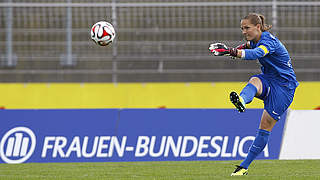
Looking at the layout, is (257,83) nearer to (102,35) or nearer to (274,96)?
(274,96)

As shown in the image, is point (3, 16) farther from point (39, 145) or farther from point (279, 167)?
point (279, 167)

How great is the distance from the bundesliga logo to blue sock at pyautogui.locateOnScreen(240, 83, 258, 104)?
4.28 metres

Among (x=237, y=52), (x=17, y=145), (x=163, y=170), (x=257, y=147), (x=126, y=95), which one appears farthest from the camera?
(x=126, y=95)

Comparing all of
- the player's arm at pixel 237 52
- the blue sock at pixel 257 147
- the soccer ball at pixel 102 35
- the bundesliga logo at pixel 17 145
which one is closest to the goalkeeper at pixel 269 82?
the blue sock at pixel 257 147

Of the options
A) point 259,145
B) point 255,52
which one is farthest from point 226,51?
point 259,145

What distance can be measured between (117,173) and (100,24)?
236cm

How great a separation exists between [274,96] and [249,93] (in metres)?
0.62

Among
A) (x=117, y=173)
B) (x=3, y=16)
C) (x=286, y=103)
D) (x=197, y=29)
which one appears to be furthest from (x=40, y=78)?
(x=286, y=103)

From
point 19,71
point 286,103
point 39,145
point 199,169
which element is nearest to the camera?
point 286,103

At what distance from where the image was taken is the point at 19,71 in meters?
15.1

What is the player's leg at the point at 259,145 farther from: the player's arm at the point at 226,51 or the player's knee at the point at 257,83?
the player's arm at the point at 226,51

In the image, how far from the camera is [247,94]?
721 centimetres

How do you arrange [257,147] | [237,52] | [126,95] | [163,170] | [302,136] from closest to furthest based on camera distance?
[237,52] → [257,147] → [163,170] → [302,136] → [126,95]

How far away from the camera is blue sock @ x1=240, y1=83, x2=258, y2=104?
713cm
